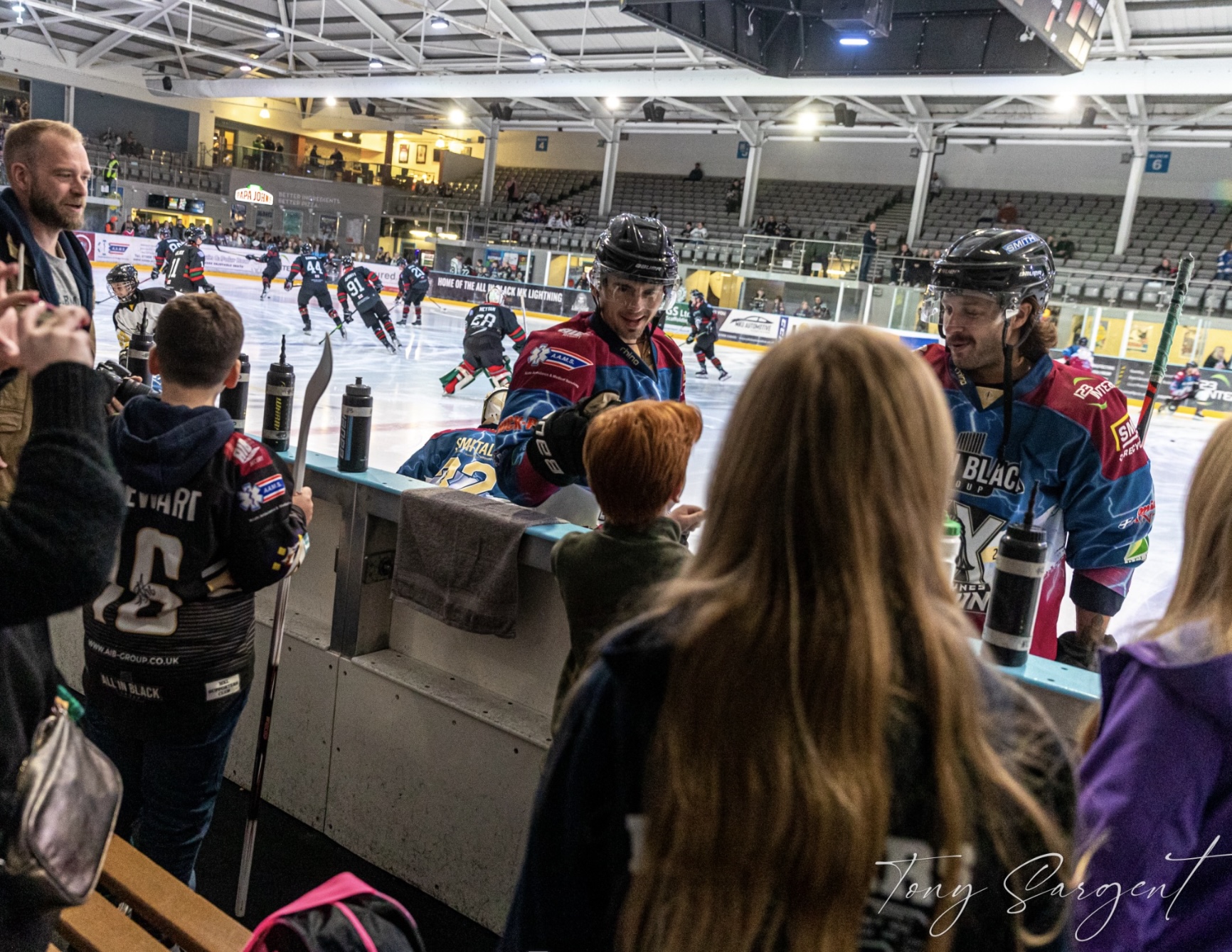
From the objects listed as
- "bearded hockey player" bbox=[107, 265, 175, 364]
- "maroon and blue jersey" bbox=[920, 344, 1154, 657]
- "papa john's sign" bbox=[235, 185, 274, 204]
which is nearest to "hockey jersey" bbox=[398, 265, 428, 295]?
"bearded hockey player" bbox=[107, 265, 175, 364]

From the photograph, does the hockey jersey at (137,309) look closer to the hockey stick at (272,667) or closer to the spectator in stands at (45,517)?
the hockey stick at (272,667)

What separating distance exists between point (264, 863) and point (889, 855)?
2133mm

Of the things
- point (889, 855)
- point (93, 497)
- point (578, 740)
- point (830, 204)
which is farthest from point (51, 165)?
point (830, 204)

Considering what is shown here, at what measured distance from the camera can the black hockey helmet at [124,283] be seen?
6.79m

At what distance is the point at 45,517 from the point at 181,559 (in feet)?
3.06

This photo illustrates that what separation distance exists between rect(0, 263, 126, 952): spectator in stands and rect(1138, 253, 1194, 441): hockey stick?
2374mm

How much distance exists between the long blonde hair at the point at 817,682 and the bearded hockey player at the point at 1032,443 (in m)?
1.53

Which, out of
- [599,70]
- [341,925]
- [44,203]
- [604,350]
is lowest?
[341,925]

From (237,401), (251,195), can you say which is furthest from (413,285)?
(251,195)

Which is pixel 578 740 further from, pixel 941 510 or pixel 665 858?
pixel 941 510

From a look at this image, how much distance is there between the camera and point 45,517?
923 mm

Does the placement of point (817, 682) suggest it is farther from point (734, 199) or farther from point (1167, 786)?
point (734, 199)

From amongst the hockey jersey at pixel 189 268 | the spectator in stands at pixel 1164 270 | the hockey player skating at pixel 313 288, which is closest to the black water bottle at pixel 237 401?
the hockey jersey at pixel 189 268

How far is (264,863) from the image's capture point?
250 cm
